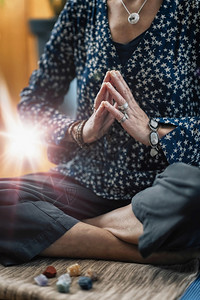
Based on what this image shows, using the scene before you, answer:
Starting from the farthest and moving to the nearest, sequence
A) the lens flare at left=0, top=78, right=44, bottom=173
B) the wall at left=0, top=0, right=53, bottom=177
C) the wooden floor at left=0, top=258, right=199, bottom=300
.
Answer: the wall at left=0, top=0, right=53, bottom=177, the lens flare at left=0, top=78, right=44, bottom=173, the wooden floor at left=0, top=258, right=199, bottom=300

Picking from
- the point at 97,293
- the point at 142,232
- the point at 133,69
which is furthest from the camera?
the point at 133,69

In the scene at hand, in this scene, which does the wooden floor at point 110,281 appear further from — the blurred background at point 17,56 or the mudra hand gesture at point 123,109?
the blurred background at point 17,56

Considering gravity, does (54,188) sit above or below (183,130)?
below

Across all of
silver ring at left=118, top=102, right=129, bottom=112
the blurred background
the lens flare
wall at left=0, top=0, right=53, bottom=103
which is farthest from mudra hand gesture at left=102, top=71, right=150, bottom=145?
wall at left=0, top=0, right=53, bottom=103

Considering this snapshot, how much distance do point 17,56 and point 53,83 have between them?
3.78 feet

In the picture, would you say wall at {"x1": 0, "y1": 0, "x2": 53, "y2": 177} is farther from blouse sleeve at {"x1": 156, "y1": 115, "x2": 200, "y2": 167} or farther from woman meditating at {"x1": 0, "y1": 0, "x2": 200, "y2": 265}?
blouse sleeve at {"x1": 156, "y1": 115, "x2": 200, "y2": 167}

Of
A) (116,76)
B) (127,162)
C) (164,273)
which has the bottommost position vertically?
(164,273)

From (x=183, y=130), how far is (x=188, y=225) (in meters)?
0.25

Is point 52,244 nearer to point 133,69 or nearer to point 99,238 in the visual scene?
point 99,238

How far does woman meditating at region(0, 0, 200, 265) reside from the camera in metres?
0.91

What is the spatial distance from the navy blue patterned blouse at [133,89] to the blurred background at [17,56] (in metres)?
0.84

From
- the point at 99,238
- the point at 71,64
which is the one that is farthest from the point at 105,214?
the point at 71,64

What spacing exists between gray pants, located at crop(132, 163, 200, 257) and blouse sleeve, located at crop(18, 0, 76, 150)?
385 mm

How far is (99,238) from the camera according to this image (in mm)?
993
